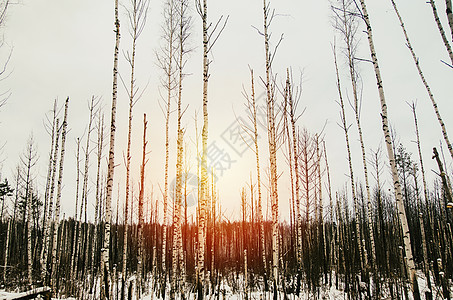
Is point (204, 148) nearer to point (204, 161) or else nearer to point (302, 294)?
point (204, 161)

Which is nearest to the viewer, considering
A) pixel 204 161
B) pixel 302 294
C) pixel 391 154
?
pixel 391 154

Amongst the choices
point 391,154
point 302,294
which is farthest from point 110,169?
point 302,294

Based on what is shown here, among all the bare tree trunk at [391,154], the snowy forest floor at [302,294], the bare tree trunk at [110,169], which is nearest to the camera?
the bare tree trunk at [391,154]

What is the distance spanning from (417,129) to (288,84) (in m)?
6.81

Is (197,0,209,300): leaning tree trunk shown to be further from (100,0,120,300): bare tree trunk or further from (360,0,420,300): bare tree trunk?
(360,0,420,300): bare tree trunk

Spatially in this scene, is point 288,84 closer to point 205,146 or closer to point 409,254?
point 205,146

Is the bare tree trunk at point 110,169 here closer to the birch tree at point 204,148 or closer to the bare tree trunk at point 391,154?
the birch tree at point 204,148

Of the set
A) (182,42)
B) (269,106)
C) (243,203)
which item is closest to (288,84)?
(269,106)

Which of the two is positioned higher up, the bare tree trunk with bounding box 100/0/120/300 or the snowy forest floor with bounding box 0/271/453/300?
the bare tree trunk with bounding box 100/0/120/300

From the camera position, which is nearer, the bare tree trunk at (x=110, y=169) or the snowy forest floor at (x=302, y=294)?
the snowy forest floor at (x=302, y=294)

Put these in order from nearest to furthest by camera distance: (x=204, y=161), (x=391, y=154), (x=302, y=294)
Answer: (x=391, y=154) < (x=204, y=161) < (x=302, y=294)

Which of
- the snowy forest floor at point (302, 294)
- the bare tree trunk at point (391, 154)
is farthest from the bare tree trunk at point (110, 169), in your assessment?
the bare tree trunk at point (391, 154)

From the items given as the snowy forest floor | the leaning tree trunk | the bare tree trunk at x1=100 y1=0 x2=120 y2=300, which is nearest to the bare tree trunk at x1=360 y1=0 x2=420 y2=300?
the snowy forest floor

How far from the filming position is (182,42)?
35.8ft
